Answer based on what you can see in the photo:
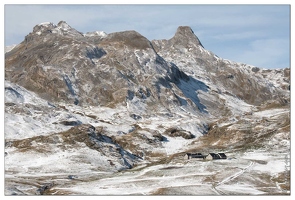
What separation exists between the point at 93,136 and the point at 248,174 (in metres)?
79.3

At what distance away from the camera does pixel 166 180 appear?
110 metres

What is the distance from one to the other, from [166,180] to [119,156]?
5589cm
